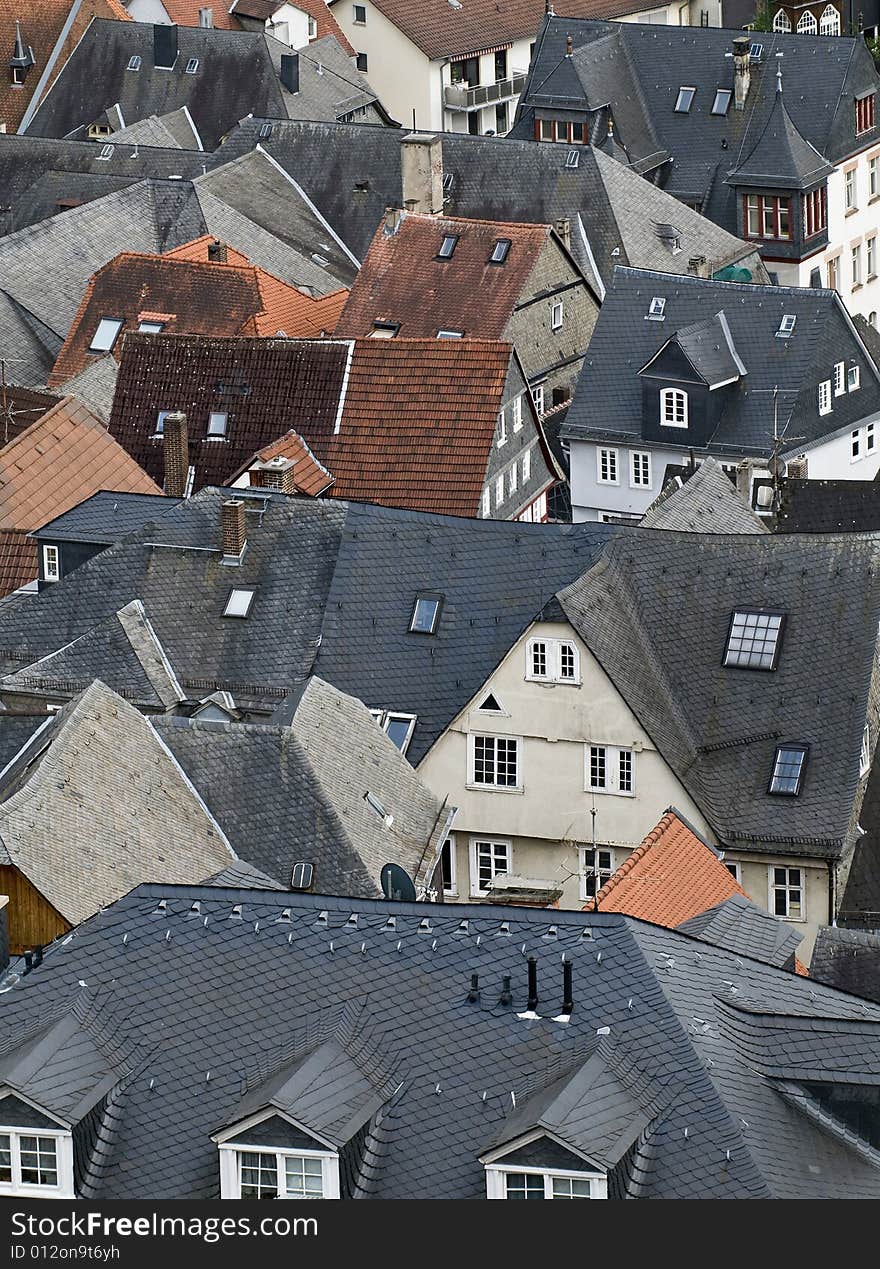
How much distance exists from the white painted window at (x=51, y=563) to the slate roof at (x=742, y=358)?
90.4ft

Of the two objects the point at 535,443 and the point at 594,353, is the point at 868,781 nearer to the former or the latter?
the point at 535,443

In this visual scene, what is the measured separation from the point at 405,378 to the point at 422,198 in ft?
90.2

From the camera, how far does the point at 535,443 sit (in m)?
97.1

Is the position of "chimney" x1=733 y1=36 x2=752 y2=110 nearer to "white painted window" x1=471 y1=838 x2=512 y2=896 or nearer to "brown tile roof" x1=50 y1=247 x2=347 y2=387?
"brown tile roof" x1=50 y1=247 x2=347 y2=387

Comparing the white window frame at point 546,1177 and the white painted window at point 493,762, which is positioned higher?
the white painted window at point 493,762

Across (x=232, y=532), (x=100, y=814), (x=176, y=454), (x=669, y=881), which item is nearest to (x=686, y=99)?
(x=176, y=454)

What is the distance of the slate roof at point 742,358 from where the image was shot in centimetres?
10450

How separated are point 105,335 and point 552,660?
37933 millimetres

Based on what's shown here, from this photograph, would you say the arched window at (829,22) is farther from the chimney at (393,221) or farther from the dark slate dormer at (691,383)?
the dark slate dormer at (691,383)

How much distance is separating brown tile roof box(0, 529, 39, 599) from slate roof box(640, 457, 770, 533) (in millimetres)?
16464

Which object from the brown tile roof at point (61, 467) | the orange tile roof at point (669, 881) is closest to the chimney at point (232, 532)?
the brown tile roof at point (61, 467)

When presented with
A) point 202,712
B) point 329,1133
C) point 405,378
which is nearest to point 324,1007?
point 329,1133

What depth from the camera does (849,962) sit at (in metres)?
61.0

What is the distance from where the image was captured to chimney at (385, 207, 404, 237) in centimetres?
11331
